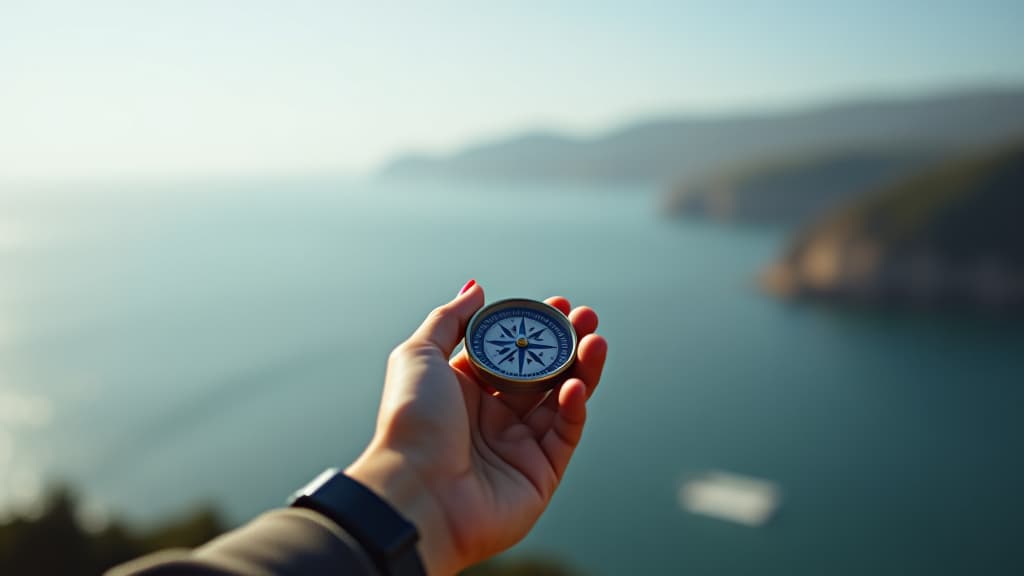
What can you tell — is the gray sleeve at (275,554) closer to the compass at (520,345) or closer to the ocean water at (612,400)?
the compass at (520,345)

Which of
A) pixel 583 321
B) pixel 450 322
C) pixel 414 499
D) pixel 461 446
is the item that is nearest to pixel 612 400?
pixel 583 321

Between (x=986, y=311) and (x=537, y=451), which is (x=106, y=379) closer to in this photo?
(x=537, y=451)

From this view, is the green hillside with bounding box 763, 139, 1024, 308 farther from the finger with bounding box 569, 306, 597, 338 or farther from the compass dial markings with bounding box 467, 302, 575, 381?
the finger with bounding box 569, 306, 597, 338

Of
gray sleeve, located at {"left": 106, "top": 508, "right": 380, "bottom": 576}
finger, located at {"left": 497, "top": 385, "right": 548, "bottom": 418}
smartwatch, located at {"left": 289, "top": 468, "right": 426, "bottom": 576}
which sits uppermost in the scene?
gray sleeve, located at {"left": 106, "top": 508, "right": 380, "bottom": 576}

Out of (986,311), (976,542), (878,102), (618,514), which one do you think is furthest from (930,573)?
(878,102)

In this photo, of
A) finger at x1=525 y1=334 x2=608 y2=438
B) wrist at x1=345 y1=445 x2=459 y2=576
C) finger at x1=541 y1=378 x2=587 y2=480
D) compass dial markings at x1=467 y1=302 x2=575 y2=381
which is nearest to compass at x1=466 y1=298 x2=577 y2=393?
compass dial markings at x1=467 y1=302 x2=575 y2=381

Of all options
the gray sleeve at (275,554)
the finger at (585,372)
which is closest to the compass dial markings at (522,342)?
the finger at (585,372)
